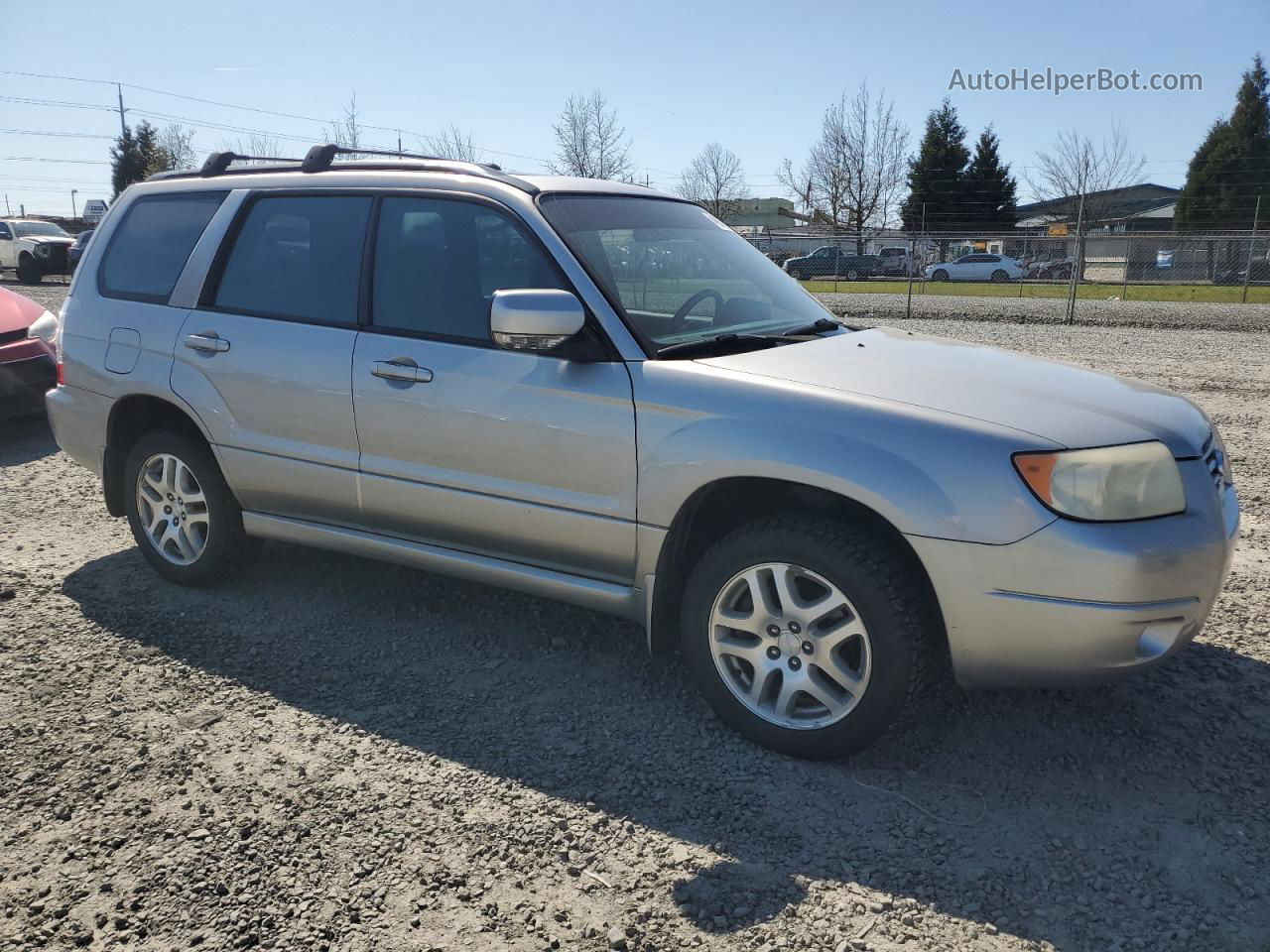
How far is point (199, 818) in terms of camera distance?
2.86m

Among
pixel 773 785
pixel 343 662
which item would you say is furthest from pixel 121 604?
pixel 773 785

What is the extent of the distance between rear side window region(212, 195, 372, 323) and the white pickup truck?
25.5 meters

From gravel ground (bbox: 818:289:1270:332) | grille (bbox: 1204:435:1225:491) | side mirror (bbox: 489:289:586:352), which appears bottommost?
grille (bbox: 1204:435:1225:491)

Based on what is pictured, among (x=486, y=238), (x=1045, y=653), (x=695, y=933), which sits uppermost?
(x=486, y=238)

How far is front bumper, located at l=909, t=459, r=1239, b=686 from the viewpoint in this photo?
271cm

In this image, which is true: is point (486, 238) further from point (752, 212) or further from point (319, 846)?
point (752, 212)

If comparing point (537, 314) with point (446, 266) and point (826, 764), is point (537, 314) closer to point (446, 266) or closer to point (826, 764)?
point (446, 266)

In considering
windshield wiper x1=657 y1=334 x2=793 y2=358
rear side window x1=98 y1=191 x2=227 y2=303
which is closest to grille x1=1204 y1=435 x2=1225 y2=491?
windshield wiper x1=657 y1=334 x2=793 y2=358

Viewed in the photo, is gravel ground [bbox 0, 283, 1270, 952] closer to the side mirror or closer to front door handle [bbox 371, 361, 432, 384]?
front door handle [bbox 371, 361, 432, 384]

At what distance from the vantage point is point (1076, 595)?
8.91 ft

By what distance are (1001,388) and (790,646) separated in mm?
1076

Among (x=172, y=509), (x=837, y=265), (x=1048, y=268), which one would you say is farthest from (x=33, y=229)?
(x=1048, y=268)

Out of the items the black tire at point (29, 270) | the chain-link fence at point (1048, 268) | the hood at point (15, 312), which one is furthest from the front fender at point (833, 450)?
the black tire at point (29, 270)

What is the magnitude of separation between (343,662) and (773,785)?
184 cm
